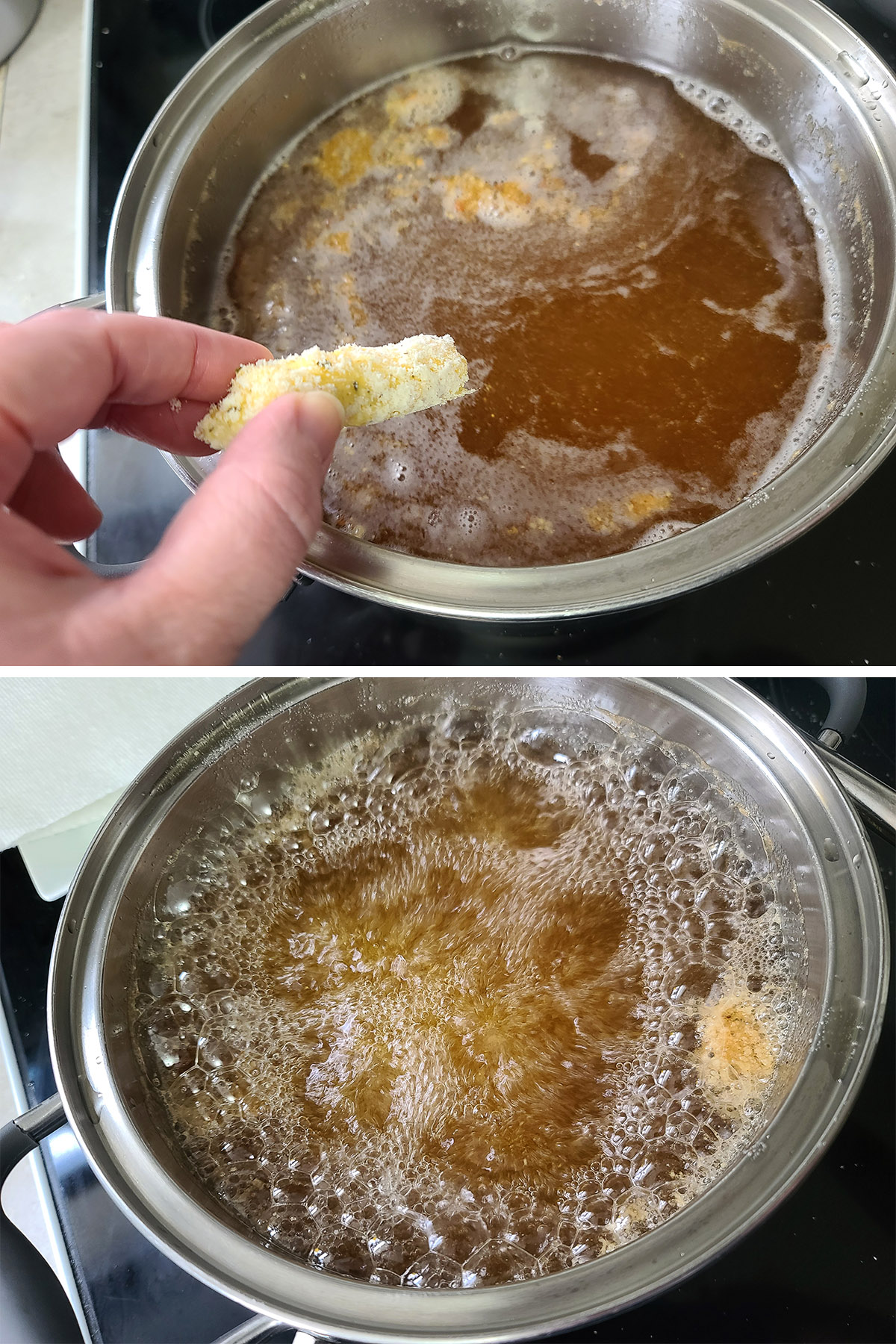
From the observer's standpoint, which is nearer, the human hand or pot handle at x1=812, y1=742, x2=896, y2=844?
the human hand

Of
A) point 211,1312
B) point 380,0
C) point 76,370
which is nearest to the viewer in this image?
A: point 76,370

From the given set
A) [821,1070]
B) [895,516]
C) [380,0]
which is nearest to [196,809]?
[821,1070]

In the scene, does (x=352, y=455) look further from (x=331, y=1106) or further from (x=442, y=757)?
(x=331, y=1106)

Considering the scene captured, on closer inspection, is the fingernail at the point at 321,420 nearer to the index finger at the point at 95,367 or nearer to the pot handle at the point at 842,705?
the index finger at the point at 95,367

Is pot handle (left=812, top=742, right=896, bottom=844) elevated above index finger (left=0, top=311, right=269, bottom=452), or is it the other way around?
index finger (left=0, top=311, right=269, bottom=452)

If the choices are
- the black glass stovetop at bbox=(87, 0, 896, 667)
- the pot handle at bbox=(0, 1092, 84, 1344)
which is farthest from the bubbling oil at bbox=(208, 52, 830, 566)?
the pot handle at bbox=(0, 1092, 84, 1344)

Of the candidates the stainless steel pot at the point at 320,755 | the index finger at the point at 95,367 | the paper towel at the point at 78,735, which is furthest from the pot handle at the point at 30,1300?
the index finger at the point at 95,367

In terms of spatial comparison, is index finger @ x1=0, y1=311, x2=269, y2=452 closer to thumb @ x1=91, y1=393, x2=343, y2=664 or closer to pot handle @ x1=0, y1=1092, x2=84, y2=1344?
thumb @ x1=91, y1=393, x2=343, y2=664
